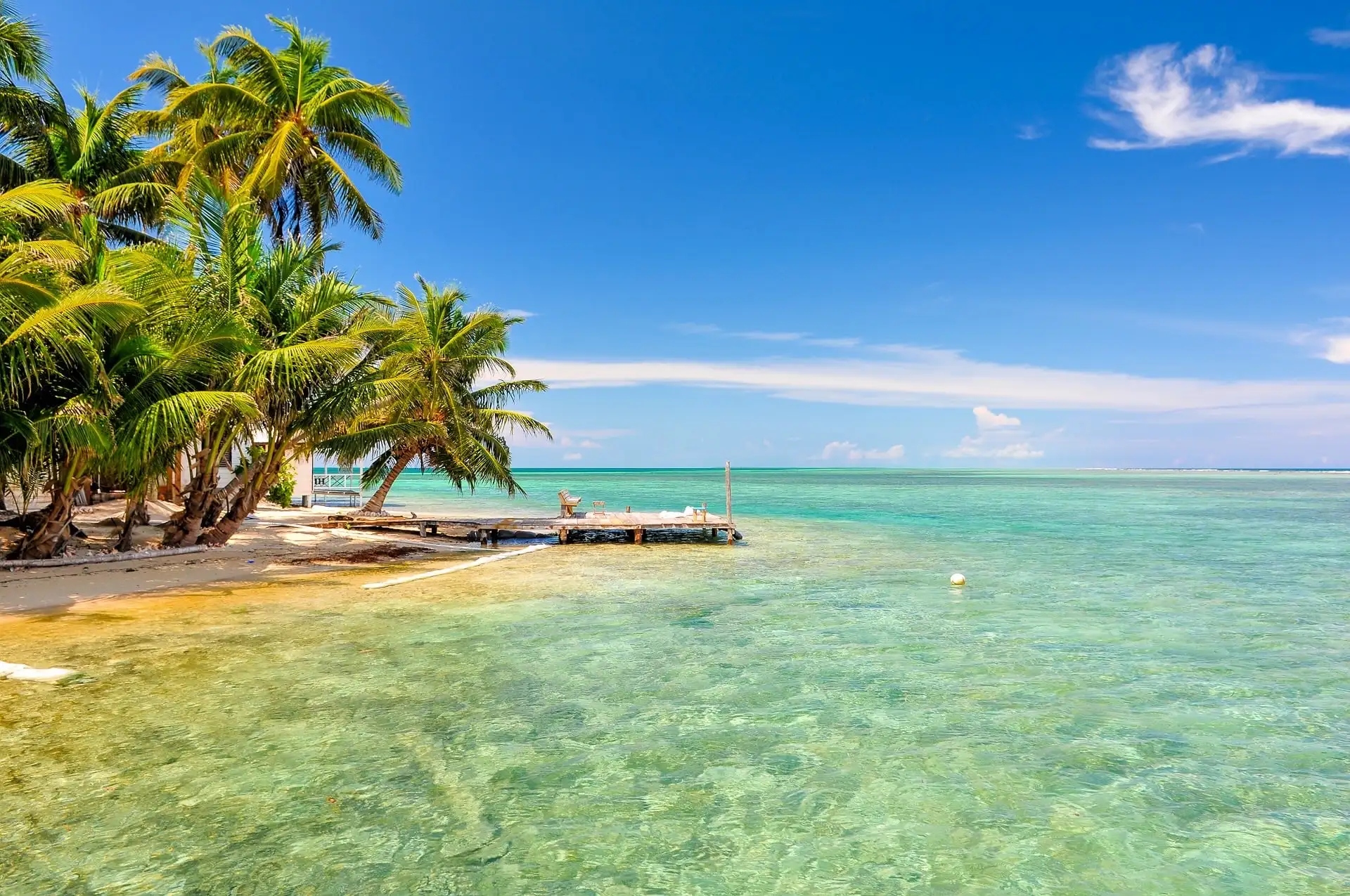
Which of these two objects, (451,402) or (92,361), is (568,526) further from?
(92,361)

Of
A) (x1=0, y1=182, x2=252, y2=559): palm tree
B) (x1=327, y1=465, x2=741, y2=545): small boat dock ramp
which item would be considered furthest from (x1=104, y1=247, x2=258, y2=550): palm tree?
(x1=327, y1=465, x2=741, y2=545): small boat dock ramp

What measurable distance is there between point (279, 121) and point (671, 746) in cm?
1934

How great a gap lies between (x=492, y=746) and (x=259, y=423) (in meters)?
11.3

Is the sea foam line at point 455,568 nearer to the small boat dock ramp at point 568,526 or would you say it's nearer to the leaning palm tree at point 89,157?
the small boat dock ramp at point 568,526

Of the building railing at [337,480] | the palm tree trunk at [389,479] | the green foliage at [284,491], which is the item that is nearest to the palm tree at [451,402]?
the palm tree trunk at [389,479]

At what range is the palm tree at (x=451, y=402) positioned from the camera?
20.2m

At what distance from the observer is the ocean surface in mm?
4156

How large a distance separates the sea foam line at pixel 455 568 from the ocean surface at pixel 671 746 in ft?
2.51

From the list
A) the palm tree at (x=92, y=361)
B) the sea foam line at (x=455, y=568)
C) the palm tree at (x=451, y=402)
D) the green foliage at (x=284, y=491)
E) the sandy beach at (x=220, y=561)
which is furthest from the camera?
the green foliage at (x=284, y=491)

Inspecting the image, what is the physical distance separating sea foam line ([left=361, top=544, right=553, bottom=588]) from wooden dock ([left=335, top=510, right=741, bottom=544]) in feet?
3.52

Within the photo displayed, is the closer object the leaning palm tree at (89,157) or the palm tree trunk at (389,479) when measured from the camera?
the leaning palm tree at (89,157)

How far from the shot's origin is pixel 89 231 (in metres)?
12.0

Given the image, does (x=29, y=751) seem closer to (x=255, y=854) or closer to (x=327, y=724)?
(x=327, y=724)

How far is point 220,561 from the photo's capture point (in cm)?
1445
